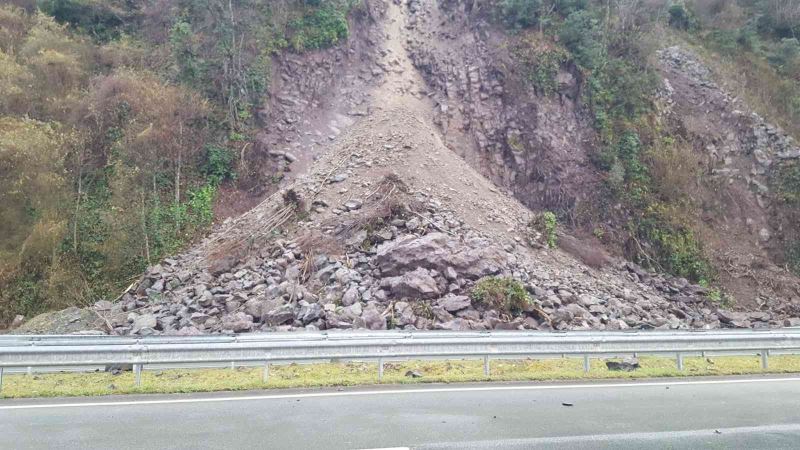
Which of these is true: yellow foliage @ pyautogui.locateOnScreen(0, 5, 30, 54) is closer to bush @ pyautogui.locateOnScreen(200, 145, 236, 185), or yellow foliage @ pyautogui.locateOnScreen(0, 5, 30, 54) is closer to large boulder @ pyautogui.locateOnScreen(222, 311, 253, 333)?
bush @ pyautogui.locateOnScreen(200, 145, 236, 185)

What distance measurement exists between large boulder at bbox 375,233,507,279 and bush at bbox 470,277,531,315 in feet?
2.33

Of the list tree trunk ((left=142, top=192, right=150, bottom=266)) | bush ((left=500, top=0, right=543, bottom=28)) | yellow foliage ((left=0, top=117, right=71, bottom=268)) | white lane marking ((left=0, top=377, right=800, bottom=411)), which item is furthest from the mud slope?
bush ((left=500, top=0, right=543, bottom=28))

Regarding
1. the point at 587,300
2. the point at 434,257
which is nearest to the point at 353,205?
the point at 434,257

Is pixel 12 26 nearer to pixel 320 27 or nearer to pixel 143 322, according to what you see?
pixel 320 27

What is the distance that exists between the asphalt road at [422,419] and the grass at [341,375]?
432 mm

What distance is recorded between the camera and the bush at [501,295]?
1705 centimetres

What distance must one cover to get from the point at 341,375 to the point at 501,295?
8294mm

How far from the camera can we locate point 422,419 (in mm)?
7020

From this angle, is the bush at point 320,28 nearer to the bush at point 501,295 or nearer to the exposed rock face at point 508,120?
the exposed rock face at point 508,120

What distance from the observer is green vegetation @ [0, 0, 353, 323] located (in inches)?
803

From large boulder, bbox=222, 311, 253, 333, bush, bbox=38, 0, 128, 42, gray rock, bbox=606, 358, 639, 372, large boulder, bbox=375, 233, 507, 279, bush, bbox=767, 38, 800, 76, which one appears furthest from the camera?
bush, bbox=767, 38, 800, 76

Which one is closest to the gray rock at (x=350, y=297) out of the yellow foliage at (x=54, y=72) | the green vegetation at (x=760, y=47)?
the yellow foliage at (x=54, y=72)

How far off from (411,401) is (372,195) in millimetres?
13225

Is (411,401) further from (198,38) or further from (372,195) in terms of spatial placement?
(198,38)
